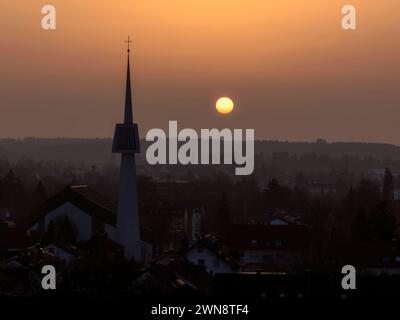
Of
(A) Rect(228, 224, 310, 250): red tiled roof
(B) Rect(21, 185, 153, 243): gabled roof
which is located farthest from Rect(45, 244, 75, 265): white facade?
(A) Rect(228, 224, 310, 250): red tiled roof

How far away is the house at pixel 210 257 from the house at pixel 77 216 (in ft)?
13.3

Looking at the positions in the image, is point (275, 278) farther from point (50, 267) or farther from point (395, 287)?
point (50, 267)

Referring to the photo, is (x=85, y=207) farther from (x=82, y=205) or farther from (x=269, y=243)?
(x=269, y=243)

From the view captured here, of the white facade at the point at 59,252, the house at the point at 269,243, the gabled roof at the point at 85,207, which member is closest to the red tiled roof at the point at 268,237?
the house at the point at 269,243

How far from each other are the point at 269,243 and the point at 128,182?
47.9 ft

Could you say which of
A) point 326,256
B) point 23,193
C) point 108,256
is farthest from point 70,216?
point 23,193

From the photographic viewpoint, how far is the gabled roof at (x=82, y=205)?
193 feet

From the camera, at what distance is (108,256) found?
44250 millimetres

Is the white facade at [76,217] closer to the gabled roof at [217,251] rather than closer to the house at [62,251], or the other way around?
the gabled roof at [217,251]

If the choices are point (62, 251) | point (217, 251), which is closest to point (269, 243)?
point (217, 251)

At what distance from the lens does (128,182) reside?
172 ft

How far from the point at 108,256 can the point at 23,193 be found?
6260 cm

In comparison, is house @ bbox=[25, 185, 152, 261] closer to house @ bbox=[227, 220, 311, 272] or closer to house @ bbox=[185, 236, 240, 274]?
house @ bbox=[185, 236, 240, 274]

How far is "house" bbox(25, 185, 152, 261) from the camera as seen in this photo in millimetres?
58469
